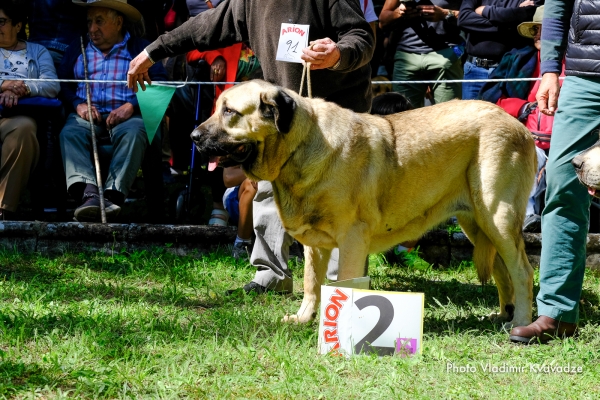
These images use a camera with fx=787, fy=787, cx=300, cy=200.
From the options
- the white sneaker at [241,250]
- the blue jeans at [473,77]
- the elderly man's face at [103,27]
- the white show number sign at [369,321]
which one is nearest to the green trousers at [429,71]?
the blue jeans at [473,77]

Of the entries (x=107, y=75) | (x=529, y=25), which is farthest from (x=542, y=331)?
(x=107, y=75)

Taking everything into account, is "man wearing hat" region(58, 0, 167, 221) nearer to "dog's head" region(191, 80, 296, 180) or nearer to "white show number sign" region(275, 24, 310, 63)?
"white show number sign" region(275, 24, 310, 63)

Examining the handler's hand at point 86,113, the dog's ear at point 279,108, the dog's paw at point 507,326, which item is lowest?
the dog's paw at point 507,326

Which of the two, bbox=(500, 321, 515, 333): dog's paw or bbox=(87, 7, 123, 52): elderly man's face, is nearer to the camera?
bbox=(500, 321, 515, 333): dog's paw

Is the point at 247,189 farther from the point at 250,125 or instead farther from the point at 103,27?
the point at 103,27

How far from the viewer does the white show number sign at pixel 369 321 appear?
405 centimetres

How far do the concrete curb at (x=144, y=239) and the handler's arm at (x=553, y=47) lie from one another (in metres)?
2.40

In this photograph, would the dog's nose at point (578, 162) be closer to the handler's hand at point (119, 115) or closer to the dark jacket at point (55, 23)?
the handler's hand at point (119, 115)

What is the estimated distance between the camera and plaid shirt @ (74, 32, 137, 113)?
7855 mm

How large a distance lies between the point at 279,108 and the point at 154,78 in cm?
380

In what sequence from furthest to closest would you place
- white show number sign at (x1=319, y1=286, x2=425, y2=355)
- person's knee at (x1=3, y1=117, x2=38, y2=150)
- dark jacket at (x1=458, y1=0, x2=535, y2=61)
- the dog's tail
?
dark jacket at (x1=458, y1=0, x2=535, y2=61), person's knee at (x1=3, y1=117, x2=38, y2=150), the dog's tail, white show number sign at (x1=319, y1=286, x2=425, y2=355)

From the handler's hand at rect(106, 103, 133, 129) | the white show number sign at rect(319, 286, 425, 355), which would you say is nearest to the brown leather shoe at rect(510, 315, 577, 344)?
the white show number sign at rect(319, 286, 425, 355)

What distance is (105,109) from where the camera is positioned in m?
7.87

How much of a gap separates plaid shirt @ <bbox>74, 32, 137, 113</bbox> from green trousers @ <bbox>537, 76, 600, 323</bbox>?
4.62m
